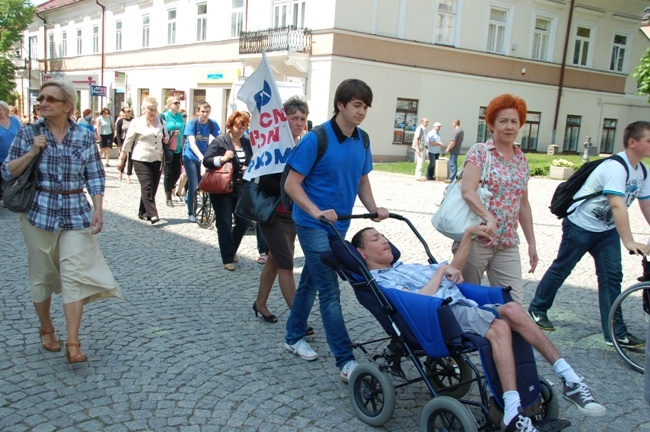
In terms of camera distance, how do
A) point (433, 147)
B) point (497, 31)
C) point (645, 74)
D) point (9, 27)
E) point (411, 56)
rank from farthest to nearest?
point (9, 27)
point (497, 31)
point (411, 56)
point (645, 74)
point (433, 147)

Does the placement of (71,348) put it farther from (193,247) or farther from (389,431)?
(193,247)

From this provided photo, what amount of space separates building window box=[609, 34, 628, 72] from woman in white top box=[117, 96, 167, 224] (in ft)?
97.7

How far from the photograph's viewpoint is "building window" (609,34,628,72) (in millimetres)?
32897

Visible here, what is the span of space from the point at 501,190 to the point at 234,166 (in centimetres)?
359

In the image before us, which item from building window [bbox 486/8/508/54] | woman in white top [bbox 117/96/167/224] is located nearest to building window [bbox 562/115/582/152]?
building window [bbox 486/8/508/54]

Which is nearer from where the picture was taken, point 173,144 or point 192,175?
point 192,175

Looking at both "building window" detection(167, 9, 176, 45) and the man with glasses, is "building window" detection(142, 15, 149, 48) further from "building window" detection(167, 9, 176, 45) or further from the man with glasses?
the man with glasses

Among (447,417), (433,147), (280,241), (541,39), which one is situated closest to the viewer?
(447,417)

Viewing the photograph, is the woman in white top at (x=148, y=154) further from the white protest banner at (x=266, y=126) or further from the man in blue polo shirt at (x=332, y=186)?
the man in blue polo shirt at (x=332, y=186)

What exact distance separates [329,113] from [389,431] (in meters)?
21.6

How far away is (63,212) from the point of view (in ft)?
13.7

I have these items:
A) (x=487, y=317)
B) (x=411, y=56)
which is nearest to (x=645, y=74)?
(x=411, y=56)

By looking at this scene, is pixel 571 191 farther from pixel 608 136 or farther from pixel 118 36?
pixel 118 36

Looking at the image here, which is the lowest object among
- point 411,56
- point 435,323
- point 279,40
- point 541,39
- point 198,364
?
point 198,364
